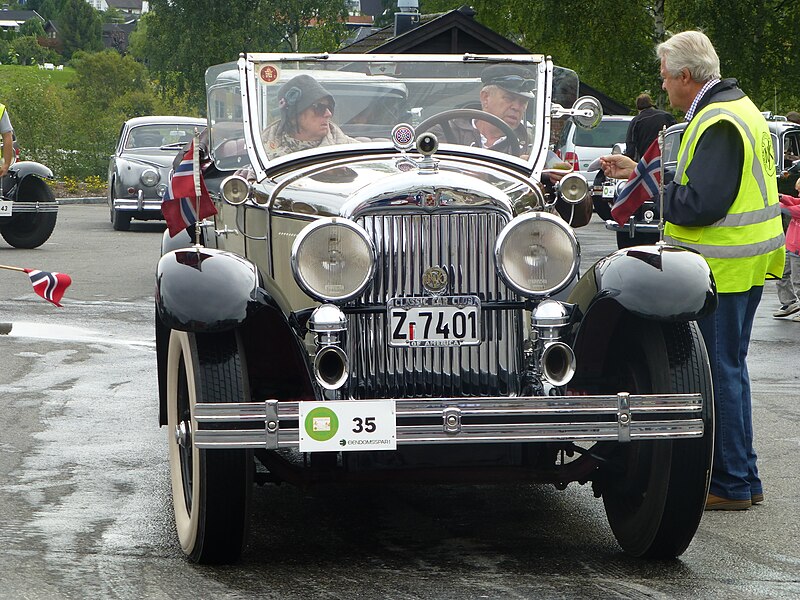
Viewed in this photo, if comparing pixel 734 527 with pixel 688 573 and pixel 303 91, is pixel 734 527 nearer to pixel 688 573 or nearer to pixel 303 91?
pixel 688 573

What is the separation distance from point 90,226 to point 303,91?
16700mm

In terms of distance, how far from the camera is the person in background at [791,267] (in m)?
12.5

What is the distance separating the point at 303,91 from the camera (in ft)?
20.4

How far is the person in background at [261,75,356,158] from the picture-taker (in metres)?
6.09

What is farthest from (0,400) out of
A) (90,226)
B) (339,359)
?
(90,226)

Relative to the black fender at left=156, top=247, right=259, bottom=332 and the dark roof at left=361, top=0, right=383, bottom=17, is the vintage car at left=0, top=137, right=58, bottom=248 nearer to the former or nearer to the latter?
the black fender at left=156, top=247, right=259, bottom=332

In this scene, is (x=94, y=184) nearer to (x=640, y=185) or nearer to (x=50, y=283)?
(x=50, y=283)

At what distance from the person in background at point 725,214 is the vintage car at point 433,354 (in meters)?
0.48

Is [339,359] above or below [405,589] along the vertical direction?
above

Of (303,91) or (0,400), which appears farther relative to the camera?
(0,400)

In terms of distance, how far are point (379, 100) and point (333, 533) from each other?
6.25 feet

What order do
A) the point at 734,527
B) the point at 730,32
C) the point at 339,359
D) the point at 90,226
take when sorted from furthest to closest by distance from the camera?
the point at 730,32
the point at 90,226
the point at 734,527
the point at 339,359

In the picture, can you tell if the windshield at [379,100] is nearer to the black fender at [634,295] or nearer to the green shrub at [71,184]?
the black fender at [634,295]

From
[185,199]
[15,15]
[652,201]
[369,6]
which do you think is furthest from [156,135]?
[15,15]
